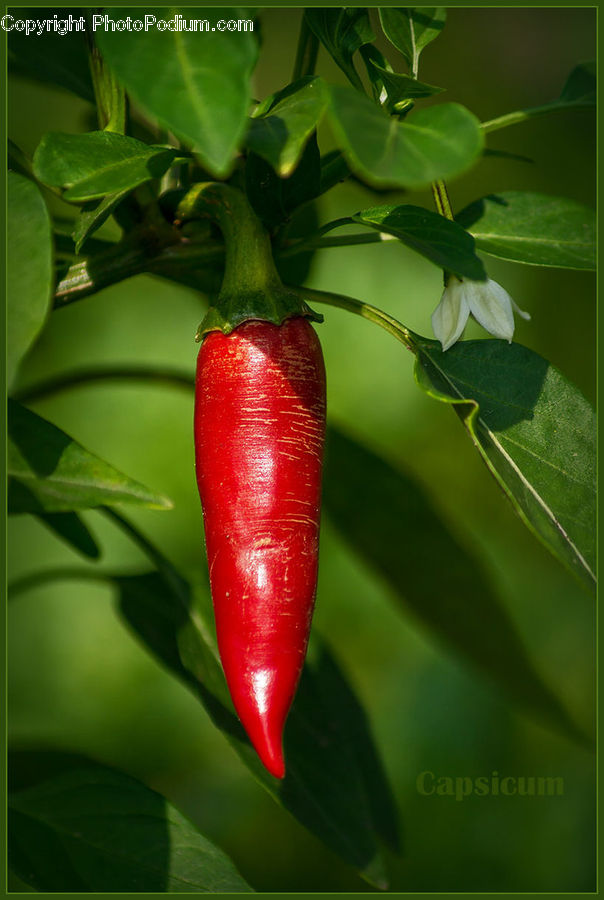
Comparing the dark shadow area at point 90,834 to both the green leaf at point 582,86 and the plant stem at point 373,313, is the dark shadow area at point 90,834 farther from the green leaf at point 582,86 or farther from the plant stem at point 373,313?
the green leaf at point 582,86

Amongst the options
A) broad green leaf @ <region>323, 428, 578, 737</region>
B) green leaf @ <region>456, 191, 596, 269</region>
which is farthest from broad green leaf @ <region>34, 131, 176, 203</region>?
broad green leaf @ <region>323, 428, 578, 737</region>

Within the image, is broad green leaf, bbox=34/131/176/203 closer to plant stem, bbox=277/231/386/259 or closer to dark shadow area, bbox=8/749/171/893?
plant stem, bbox=277/231/386/259

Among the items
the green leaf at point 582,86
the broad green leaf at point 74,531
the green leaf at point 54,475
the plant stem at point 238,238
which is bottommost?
the broad green leaf at point 74,531

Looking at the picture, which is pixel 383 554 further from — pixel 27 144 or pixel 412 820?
pixel 27 144

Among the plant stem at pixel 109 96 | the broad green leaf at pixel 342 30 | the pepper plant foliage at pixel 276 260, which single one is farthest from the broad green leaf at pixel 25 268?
the broad green leaf at pixel 342 30

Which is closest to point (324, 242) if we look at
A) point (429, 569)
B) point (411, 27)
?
point (411, 27)

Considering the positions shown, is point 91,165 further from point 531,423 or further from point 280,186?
point 531,423

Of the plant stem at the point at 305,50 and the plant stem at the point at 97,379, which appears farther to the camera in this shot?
the plant stem at the point at 97,379
